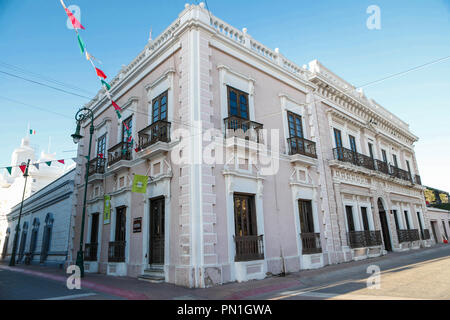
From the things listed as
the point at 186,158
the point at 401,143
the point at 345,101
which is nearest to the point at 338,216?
the point at 345,101

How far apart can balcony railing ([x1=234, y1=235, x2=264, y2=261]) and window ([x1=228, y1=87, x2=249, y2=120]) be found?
4.53 metres

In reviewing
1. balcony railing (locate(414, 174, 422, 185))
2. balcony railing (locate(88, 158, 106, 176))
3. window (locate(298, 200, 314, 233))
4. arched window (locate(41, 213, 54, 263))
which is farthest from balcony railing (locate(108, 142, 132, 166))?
balcony railing (locate(414, 174, 422, 185))

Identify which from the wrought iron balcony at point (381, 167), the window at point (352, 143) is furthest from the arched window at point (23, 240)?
the wrought iron balcony at point (381, 167)

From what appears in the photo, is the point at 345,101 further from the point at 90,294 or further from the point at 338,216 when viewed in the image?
the point at 90,294

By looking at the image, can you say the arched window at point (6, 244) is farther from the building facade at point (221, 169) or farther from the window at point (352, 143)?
the window at point (352, 143)

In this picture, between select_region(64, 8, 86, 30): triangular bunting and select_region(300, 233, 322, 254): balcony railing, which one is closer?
select_region(64, 8, 86, 30): triangular bunting

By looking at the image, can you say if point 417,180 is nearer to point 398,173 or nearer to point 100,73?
point 398,173

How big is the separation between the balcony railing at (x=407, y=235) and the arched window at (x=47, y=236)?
2414 cm

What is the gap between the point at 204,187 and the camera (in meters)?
8.88

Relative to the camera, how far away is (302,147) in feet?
42.3

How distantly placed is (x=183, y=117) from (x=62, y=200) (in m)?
14.2

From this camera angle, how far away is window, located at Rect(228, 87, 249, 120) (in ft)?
35.5

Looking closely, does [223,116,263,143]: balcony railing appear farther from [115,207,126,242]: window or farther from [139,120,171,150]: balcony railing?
[115,207,126,242]: window

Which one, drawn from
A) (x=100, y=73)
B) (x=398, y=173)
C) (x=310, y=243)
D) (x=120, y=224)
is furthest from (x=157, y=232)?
(x=398, y=173)
